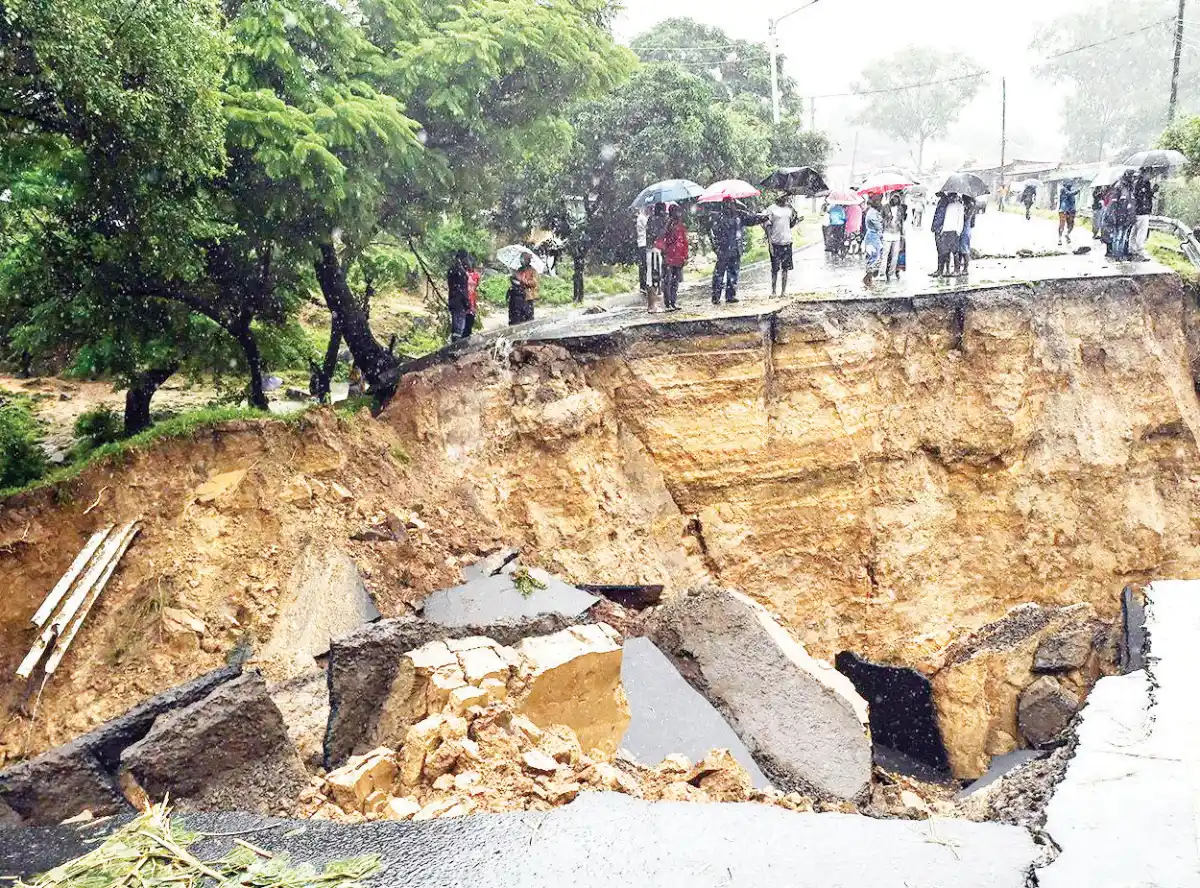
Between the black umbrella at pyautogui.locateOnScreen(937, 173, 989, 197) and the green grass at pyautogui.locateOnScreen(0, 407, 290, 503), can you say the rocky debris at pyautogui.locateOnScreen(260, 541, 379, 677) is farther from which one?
the black umbrella at pyautogui.locateOnScreen(937, 173, 989, 197)

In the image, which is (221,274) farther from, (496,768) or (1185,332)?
(1185,332)

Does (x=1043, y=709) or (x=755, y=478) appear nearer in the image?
(x=1043, y=709)

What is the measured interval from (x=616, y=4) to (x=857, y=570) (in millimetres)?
8970

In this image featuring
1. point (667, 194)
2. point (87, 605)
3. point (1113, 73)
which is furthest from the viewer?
point (1113, 73)

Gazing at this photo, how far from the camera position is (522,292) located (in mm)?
14219

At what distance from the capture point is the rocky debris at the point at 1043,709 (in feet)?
31.0

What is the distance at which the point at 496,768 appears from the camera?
4.88 m

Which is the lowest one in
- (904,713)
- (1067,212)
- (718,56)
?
(904,713)

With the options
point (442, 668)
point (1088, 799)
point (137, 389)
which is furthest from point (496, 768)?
point (137, 389)

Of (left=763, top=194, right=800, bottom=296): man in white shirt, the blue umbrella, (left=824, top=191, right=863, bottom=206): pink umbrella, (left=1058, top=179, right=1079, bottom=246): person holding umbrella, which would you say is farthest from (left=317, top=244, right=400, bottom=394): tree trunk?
(left=1058, top=179, right=1079, bottom=246): person holding umbrella

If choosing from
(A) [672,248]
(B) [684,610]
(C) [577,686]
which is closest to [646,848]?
(C) [577,686]

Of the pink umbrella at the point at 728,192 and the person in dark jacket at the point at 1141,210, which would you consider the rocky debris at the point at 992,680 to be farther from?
the person in dark jacket at the point at 1141,210

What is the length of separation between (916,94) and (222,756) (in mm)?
66274

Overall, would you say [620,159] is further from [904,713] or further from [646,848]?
[646,848]
